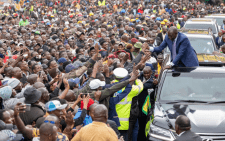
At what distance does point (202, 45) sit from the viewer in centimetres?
912

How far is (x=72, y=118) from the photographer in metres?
4.07

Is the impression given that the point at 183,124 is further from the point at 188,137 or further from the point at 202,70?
the point at 202,70

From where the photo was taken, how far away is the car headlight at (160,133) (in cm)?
445

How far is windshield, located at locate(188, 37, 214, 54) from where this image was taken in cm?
898

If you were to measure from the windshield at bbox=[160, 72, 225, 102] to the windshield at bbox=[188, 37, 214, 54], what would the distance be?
3.56 meters

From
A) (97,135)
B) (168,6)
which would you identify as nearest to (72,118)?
(97,135)

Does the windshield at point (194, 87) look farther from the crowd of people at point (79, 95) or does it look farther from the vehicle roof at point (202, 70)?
the crowd of people at point (79, 95)

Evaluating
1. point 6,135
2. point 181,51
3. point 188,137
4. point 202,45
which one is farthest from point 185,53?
Result: point 6,135

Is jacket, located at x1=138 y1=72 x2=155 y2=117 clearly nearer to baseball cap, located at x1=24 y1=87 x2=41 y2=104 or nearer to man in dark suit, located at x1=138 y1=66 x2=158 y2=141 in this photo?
man in dark suit, located at x1=138 y1=66 x2=158 y2=141

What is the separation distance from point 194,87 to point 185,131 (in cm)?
185

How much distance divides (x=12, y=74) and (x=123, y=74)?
2300 millimetres

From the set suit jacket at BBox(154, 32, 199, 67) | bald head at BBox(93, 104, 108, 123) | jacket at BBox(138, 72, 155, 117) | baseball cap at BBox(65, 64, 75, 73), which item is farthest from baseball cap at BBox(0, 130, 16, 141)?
suit jacket at BBox(154, 32, 199, 67)

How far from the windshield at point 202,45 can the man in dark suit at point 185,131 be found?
221 inches

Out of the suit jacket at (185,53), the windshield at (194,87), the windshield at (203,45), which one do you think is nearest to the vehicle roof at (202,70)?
the windshield at (194,87)
